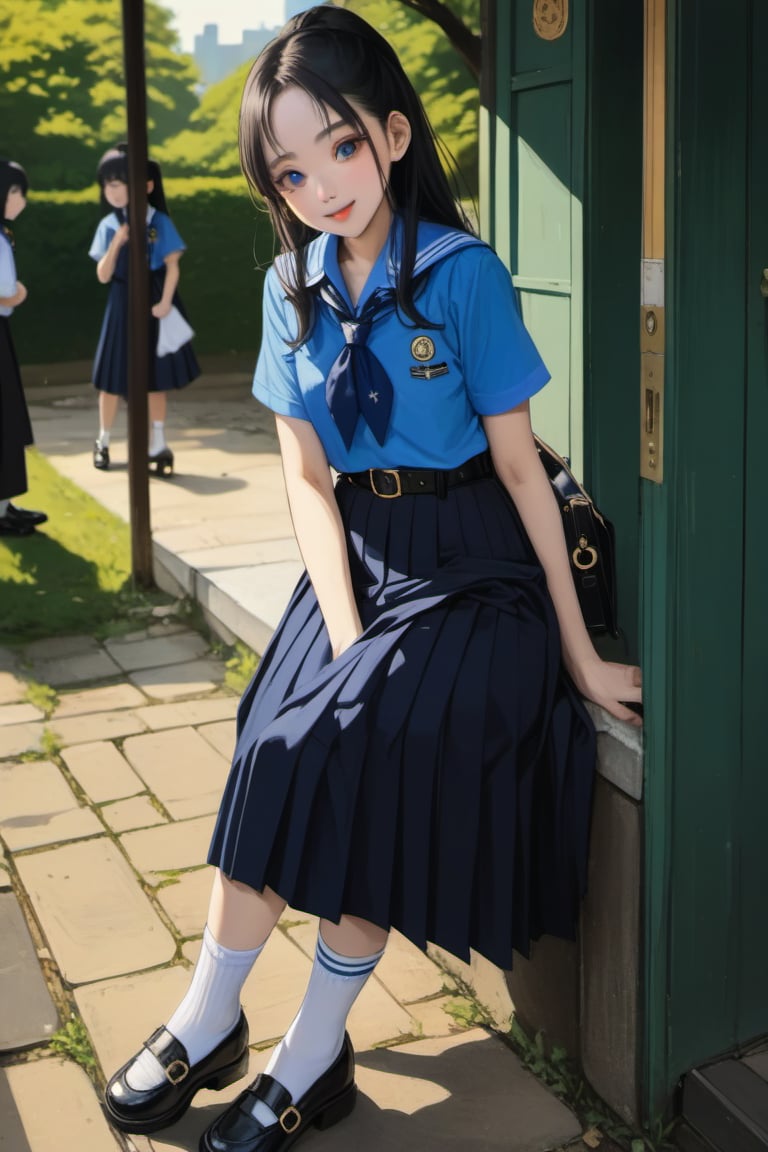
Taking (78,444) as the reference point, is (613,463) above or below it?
above

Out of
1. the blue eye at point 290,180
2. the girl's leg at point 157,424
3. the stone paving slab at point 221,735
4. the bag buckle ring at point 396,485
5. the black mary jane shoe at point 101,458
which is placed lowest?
the stone paving slab at point 221,735

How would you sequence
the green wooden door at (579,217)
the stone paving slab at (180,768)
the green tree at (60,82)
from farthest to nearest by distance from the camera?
the green tree at (60,82), the stone paving slab at (180,768), the green wooden door at (579,217)

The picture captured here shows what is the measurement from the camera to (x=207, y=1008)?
2.29 meters

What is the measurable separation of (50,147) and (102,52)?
201 cm

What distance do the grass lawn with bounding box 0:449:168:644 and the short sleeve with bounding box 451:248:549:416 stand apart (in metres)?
→ 3.35

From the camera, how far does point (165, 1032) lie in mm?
2320

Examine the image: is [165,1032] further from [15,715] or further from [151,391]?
[151,391]

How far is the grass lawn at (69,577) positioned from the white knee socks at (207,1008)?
3082 millimetres

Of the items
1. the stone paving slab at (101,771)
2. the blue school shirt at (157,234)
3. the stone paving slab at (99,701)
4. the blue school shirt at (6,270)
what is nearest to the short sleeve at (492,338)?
the stone paving slab at (101,771)

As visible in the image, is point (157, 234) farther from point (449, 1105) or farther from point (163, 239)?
point (449, 1105)

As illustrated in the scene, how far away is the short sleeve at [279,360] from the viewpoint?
2.32 meters

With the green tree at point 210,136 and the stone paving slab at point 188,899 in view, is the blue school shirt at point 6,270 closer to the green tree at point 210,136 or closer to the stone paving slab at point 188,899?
the stone paving slab at point 188,899

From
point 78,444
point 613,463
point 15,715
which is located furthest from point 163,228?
point 613,463

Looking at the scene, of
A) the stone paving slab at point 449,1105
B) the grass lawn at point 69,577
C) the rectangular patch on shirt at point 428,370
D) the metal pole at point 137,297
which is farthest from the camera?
the grass lawn at point 69,577
